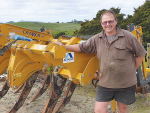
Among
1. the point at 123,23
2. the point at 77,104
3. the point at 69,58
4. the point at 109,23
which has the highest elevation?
the point at 123,23

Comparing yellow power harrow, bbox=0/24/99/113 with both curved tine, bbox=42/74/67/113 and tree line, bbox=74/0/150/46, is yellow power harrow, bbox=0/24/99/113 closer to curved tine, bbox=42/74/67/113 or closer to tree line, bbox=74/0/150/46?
curved tine, bbox=42/74/67/113

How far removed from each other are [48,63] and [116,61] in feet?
5.87

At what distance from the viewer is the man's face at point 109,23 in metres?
2.19

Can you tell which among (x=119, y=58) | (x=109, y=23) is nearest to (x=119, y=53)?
(x=119, y=58)

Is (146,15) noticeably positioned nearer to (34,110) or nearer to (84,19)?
(84,19)

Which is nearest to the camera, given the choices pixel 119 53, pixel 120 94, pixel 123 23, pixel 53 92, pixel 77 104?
pixel 119 53

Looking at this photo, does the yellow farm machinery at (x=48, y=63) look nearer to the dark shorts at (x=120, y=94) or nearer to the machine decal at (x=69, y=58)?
the machine decal at (x=69, y=58)

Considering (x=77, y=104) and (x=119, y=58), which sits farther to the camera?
(x=77, y=104)

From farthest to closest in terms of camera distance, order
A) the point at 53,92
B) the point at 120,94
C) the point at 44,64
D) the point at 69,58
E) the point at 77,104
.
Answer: the point at 77,104, the point at 44,64, the point at 53,92, the point at 69,58, the point at 120,94

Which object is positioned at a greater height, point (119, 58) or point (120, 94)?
point (119, 58)

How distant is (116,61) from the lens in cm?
215

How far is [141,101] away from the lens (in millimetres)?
4469

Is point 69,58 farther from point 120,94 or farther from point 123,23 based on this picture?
point 123,23

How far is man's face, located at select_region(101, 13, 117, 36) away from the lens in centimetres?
219
